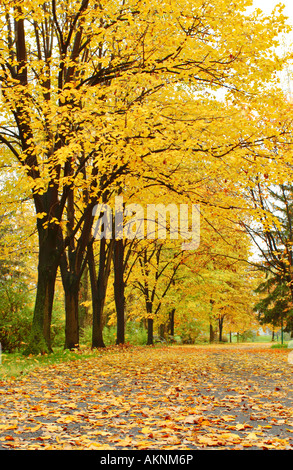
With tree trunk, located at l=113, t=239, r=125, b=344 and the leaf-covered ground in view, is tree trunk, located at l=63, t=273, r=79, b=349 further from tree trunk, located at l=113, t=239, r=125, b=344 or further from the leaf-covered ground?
tree trunk, located at l=113, t=239, r=125, b=344

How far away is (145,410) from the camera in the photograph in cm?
587

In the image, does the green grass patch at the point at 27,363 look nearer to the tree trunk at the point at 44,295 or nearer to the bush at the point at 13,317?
the tree trunk at the point at 44,295

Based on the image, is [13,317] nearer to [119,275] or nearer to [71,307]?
[71,307]

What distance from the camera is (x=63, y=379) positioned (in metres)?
8.79

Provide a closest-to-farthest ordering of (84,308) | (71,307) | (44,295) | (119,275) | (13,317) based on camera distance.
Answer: (44,295) → (71,307) → (13,317) → (119,275) → (84,308)

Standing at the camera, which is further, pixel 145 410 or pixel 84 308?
pixel 84 308

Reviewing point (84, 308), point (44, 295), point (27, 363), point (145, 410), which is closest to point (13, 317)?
point (44, 295)

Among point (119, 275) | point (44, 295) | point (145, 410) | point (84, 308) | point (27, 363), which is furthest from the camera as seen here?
point (84, 308)

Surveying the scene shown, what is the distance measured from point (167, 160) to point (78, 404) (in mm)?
6233

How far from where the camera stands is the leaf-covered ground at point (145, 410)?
14.2 ft

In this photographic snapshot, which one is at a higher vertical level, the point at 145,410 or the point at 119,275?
the point at 119,275

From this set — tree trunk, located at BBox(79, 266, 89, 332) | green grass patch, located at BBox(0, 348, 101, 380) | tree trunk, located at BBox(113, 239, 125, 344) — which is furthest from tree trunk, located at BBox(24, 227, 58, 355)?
tree trunk, located at BBox(79, 266, 89, 332)

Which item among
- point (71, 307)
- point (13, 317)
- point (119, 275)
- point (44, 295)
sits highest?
point (119, 275)
